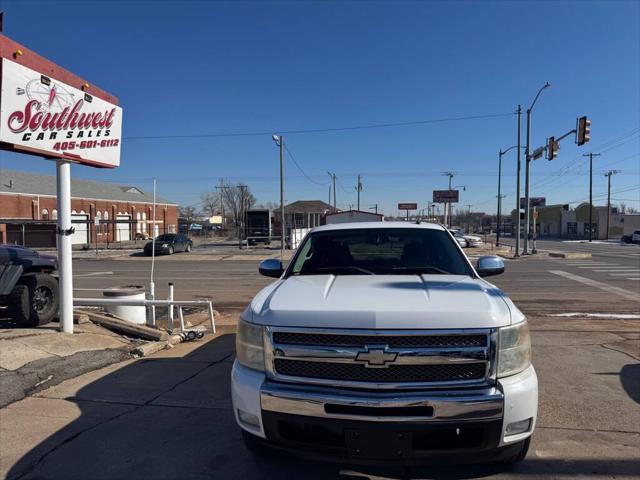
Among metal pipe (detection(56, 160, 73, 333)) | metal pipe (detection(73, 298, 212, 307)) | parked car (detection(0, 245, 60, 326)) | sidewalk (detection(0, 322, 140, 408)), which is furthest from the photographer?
metal pipe (detection(73, 298, 212, 307))

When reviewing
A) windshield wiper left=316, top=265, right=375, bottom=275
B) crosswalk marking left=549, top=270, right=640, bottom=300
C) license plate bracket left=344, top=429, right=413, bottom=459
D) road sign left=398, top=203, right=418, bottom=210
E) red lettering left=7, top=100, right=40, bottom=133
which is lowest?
crosswalk marking left=549, top=270, right=640, bottom=300

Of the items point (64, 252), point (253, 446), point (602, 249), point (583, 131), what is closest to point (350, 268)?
point (253, 446)

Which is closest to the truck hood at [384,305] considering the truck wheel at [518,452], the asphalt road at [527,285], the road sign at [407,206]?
the truck wheel at [518,452]

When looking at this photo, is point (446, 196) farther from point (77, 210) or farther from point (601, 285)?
point (601, 285)

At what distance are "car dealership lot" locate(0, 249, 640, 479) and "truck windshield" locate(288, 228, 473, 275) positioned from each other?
61.0 inches

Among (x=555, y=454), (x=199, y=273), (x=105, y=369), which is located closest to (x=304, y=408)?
(x=555, y=454)

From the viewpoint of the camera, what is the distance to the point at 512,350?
9.76 ft

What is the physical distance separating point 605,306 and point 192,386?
34.5 feet

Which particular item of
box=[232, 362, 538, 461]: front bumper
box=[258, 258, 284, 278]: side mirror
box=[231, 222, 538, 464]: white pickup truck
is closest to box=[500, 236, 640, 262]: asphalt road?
box=[258, 258, 284, 278]: side mirror

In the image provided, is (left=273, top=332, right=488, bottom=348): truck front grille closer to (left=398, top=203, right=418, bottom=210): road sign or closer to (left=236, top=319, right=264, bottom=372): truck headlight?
(left=236, top=319, right=264, bottom=372): truck headlight

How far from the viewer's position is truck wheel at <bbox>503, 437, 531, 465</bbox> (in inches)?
118

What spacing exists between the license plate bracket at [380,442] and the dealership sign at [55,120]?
5682mm

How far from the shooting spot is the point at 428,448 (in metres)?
2.75

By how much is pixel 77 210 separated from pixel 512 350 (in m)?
59.3
